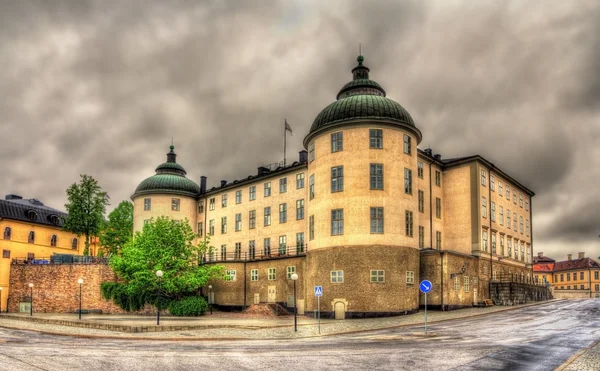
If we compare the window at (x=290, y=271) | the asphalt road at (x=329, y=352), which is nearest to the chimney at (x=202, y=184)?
the window at (x=290, y=271)

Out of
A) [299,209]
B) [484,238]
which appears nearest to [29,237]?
[299,209]

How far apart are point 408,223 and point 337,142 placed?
27.4ft

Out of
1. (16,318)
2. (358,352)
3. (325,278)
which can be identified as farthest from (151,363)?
(16,318)

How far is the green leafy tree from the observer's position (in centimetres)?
6412

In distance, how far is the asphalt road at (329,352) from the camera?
15.9m

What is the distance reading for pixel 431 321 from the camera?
3328 cm

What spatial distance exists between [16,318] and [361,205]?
29.1 meters

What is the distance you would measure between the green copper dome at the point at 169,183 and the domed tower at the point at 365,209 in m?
26.2

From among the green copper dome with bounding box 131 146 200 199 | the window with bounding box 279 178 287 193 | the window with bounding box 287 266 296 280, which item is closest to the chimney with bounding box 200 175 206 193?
the green copper dome with bounding box 131 146 200 199

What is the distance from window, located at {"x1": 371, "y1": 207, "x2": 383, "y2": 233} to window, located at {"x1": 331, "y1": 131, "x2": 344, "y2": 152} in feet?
17.9

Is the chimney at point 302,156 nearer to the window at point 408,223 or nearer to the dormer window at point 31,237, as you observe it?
the window at point 408,223

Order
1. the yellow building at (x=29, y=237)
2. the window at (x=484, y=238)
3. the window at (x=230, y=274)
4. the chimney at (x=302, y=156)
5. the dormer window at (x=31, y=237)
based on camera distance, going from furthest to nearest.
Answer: the dormer window at (x=31, y=237) < the yellow building at (x=29, y=237) < the chimney at (x=302, y=156) < the window at (x=230, y=274) < the window at (x=484, y=238)

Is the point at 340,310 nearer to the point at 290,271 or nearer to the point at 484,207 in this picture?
the point at 290,271

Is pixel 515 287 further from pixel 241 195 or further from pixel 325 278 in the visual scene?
pixel 241 195
